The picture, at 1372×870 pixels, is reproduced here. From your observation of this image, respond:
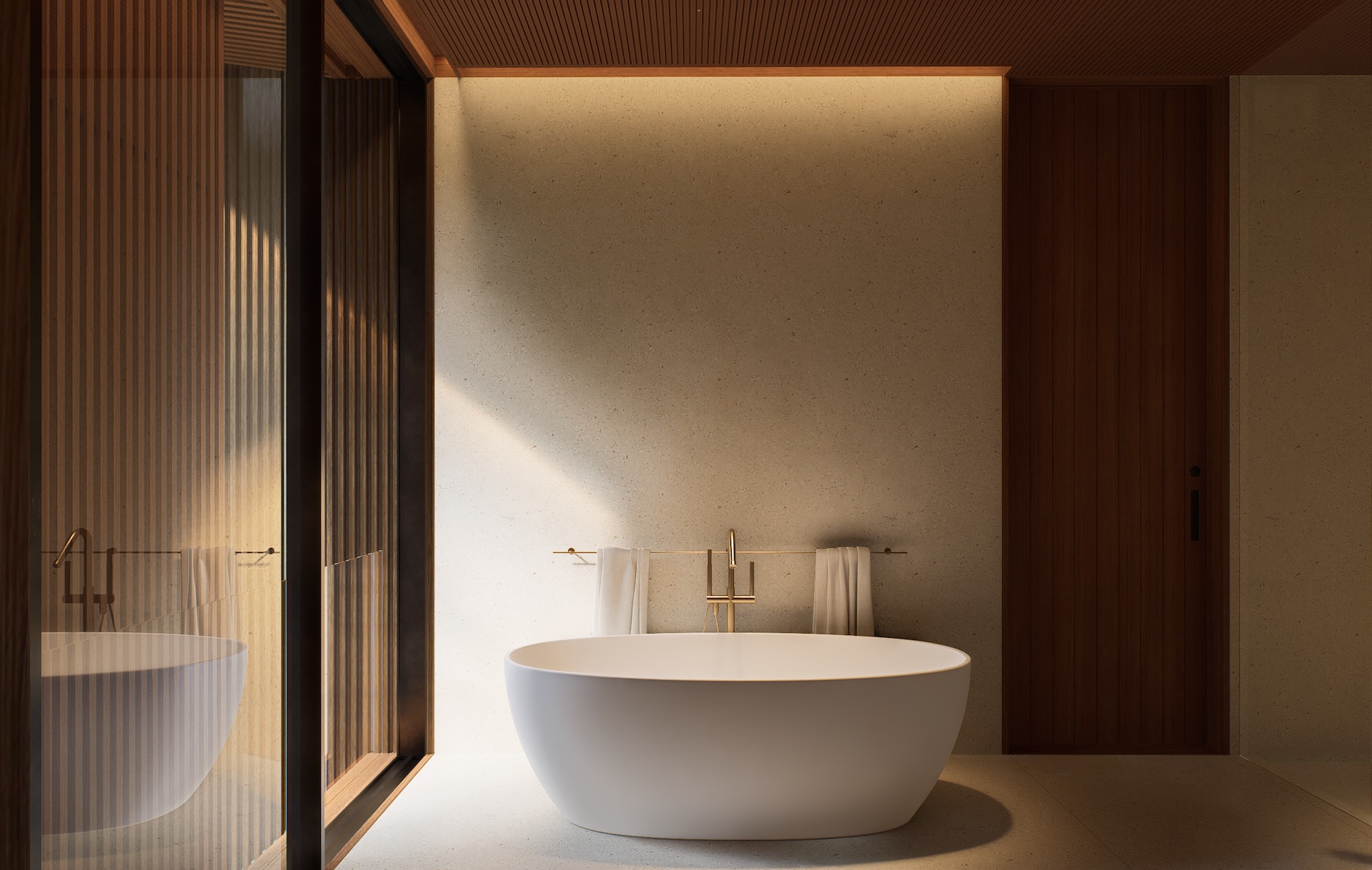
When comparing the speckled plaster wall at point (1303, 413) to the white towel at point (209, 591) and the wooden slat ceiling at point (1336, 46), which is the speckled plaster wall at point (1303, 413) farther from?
the white towel at point (209, 591)

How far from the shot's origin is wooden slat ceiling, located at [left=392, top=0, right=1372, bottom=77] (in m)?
3.50

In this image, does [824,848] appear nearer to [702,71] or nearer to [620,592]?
[620,592]

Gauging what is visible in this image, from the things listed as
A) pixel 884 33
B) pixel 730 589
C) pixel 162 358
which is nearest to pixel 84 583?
pixel 162 358

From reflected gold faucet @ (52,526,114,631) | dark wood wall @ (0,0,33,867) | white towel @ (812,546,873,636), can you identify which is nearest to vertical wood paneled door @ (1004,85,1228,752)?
white towel @ (812,546,873,636)

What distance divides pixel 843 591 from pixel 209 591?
2.46 metres

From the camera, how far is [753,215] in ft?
13.9

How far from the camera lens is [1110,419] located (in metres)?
4.29

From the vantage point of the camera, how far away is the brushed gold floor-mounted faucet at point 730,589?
406 centimetres

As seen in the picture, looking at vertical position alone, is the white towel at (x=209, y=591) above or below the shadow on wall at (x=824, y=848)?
above

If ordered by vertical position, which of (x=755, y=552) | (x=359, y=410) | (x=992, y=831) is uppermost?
(x=359, y=410)

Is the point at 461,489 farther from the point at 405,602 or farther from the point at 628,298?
the point at 628,298

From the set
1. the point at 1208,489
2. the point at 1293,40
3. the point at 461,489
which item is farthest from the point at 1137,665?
the point at 461,489

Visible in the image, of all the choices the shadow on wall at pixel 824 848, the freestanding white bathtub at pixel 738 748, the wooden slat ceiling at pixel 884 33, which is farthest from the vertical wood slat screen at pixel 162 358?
the wooden slat ceiling at pixel 884 33

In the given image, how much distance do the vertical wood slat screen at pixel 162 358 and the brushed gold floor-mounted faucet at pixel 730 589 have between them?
1802 millimetres
